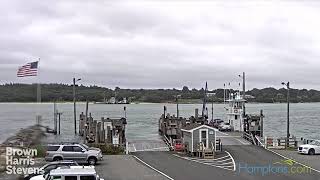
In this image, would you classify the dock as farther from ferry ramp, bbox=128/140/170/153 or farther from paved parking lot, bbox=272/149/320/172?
ferry ramp, bbox=128/140/170/153

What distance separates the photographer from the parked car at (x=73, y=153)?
113ft

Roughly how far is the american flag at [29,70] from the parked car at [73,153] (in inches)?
191

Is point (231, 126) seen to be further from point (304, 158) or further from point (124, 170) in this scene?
point (124, 170)

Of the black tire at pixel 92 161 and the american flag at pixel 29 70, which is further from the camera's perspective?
the black tire at pixel 92 161

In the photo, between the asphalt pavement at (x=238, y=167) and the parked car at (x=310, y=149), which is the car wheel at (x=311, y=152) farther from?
the asphalt pavement at (x=238, y=167)

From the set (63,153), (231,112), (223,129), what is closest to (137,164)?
(63,153)

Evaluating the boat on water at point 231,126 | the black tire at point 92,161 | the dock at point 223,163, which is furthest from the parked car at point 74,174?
the boat on water at point 231,126

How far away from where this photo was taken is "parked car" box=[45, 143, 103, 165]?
34406 mm

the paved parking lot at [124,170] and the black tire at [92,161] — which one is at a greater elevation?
the black tire at [92,161]

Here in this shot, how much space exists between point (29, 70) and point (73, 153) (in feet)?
19.6

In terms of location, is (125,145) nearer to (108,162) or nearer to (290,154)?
(108,162)

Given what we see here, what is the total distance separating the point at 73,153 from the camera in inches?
1377

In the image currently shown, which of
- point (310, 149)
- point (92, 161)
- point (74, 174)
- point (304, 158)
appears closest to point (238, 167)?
point (304, 158)

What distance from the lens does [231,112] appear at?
6650cm
